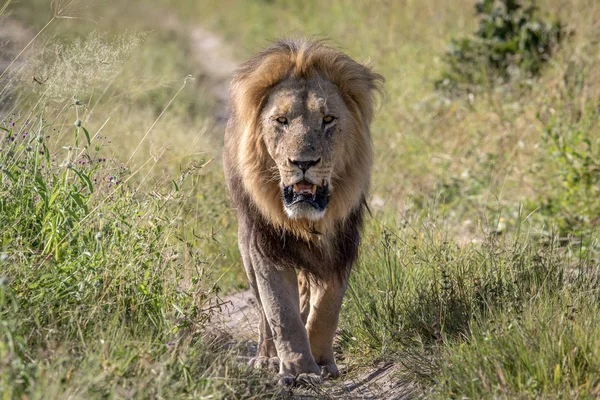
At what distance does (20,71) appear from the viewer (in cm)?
443

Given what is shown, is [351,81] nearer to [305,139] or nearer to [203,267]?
[305,139]

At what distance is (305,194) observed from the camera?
416cm

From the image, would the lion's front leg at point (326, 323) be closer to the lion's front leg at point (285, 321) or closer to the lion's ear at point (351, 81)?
the lion's front leg at point (285, 321)

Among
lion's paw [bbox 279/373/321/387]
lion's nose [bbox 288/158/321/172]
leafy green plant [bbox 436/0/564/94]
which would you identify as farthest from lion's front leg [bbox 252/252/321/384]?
leafy green plant [bbox 436/0/564/94]

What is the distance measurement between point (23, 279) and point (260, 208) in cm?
127

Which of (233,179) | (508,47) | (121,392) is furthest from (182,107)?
(121,392)

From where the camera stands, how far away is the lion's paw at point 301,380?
13.5 ft

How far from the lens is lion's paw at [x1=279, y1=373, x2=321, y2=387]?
4.12 meters

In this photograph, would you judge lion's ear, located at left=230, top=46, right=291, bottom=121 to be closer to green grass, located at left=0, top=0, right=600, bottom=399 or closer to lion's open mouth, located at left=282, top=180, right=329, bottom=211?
green grass, located at left=0, top=0, right=600, bottom=399

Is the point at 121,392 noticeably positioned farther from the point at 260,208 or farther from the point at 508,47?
the point at 508,47

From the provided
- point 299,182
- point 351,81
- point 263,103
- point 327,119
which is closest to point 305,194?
point 299,182

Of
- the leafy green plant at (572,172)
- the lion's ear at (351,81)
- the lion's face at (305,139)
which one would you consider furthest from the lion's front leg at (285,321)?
the leafy green plant at (572,172)

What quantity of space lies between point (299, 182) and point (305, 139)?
21 centimetres

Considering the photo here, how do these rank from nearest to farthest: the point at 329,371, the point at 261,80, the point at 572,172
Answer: the point at 261,80
the point at 329,371
the point at 572,172
